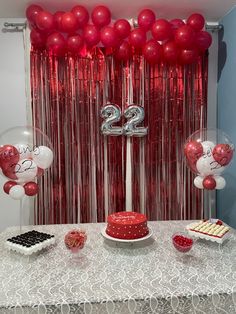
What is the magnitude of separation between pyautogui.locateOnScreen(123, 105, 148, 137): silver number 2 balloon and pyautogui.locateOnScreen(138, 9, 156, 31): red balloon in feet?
2.21

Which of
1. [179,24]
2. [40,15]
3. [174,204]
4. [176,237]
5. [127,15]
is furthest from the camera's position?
[174,204]

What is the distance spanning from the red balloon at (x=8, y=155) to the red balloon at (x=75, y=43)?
1.12m

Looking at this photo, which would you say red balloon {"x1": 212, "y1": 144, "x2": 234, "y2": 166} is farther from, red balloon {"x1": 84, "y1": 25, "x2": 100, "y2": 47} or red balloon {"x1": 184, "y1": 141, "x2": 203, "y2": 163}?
red balloon {"x1": 84, "y1": 25, "x2": 100, "y2": 47}

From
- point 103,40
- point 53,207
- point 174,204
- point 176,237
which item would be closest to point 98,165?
point 53,207

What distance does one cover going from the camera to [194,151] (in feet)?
6.89

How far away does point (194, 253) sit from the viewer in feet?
6.02

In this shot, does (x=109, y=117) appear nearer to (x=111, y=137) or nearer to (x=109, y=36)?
(x=111, y=137)

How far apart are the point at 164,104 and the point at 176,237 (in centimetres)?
148

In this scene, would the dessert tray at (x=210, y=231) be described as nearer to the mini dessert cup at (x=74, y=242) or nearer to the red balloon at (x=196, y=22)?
the mini dessert cup at (x=74, y=242)

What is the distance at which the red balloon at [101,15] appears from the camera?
255 centimetres

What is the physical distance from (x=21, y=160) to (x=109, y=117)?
106 centimetres

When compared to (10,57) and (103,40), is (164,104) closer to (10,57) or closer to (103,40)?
(103,40)

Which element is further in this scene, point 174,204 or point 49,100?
point 174,204

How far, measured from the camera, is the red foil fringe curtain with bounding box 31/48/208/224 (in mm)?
2852
